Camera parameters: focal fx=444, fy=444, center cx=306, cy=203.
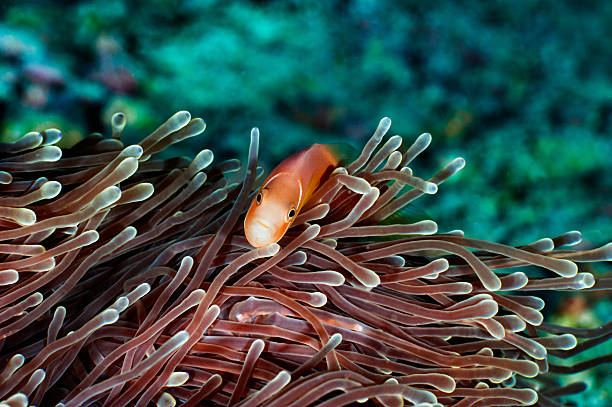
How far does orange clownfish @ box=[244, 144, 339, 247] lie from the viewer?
1.13 m

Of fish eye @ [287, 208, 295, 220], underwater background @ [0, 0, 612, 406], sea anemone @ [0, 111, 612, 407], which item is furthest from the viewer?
underwater background @ [0, 0, 612, 406]

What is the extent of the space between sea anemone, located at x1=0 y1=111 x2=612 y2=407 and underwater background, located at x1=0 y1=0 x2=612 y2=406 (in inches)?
31.3

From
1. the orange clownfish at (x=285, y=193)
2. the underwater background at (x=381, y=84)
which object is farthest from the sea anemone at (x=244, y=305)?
the underwater background at (x=381, y=84)

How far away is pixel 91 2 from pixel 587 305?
9.53 feet

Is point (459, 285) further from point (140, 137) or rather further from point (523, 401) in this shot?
point (140, 137)

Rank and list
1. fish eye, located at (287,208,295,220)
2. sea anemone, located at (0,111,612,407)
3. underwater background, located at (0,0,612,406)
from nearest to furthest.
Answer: sea anemone, located at (0,111,612,407) < fish eye, located at (287,208,295,220) < underwater background, located at (0,0,612,406)

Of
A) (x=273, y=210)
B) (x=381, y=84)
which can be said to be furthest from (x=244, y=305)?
(x=381, y=84)

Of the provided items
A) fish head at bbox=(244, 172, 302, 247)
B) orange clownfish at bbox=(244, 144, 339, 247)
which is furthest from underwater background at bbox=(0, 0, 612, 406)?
fish head at bbox=(244, 172, 302, 247)

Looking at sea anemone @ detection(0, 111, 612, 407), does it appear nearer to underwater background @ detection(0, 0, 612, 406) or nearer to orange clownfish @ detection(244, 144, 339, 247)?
orange clownfish @ detection(244, 144, 339, 247)

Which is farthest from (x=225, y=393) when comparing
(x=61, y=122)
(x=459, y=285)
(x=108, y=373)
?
(x=61, y=122)

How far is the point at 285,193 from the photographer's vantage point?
1.25 metres

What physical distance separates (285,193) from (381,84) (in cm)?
112

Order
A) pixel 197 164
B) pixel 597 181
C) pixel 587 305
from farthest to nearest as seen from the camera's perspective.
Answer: pixel 587 305 < pixel 597 181 < pixel 197 164

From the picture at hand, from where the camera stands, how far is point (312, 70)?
2.19 metres
